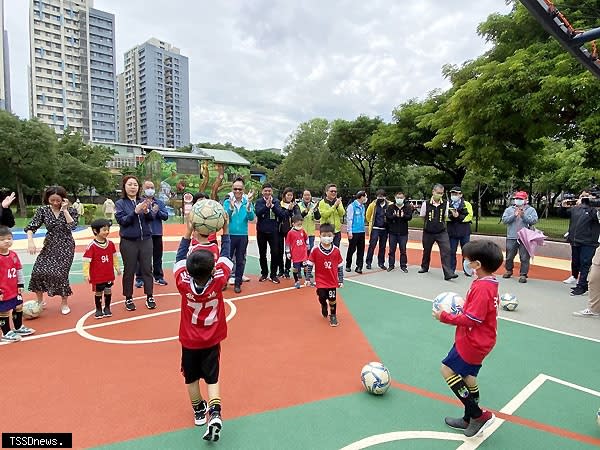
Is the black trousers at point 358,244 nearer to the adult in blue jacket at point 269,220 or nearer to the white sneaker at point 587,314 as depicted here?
the adult in blue jacket at point 269,220

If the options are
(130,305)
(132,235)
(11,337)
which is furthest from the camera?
(130,305)

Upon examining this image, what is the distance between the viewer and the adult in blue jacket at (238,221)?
265 inches

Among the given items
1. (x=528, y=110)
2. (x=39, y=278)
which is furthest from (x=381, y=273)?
(x=39, y=278)

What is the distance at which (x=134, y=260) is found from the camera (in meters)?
5.53

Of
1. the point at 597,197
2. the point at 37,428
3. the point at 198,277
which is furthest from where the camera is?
the point at 597,197

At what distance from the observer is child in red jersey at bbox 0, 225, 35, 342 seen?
13.8 feet

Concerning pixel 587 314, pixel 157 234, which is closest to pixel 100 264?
pixel 157 234

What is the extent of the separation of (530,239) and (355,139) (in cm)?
2162

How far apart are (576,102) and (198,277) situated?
37.2 feet

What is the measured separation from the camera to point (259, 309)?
5.85 metres

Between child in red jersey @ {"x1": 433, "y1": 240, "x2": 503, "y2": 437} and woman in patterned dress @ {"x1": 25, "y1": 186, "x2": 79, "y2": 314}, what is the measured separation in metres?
5.23

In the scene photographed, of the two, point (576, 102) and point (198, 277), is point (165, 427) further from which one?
point (576, 102)

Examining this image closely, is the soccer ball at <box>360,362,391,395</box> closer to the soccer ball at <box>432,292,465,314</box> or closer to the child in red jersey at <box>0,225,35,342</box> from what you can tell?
the soccer ball at <box>432,292,465,314</box>

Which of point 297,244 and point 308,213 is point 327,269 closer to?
point 297,244
